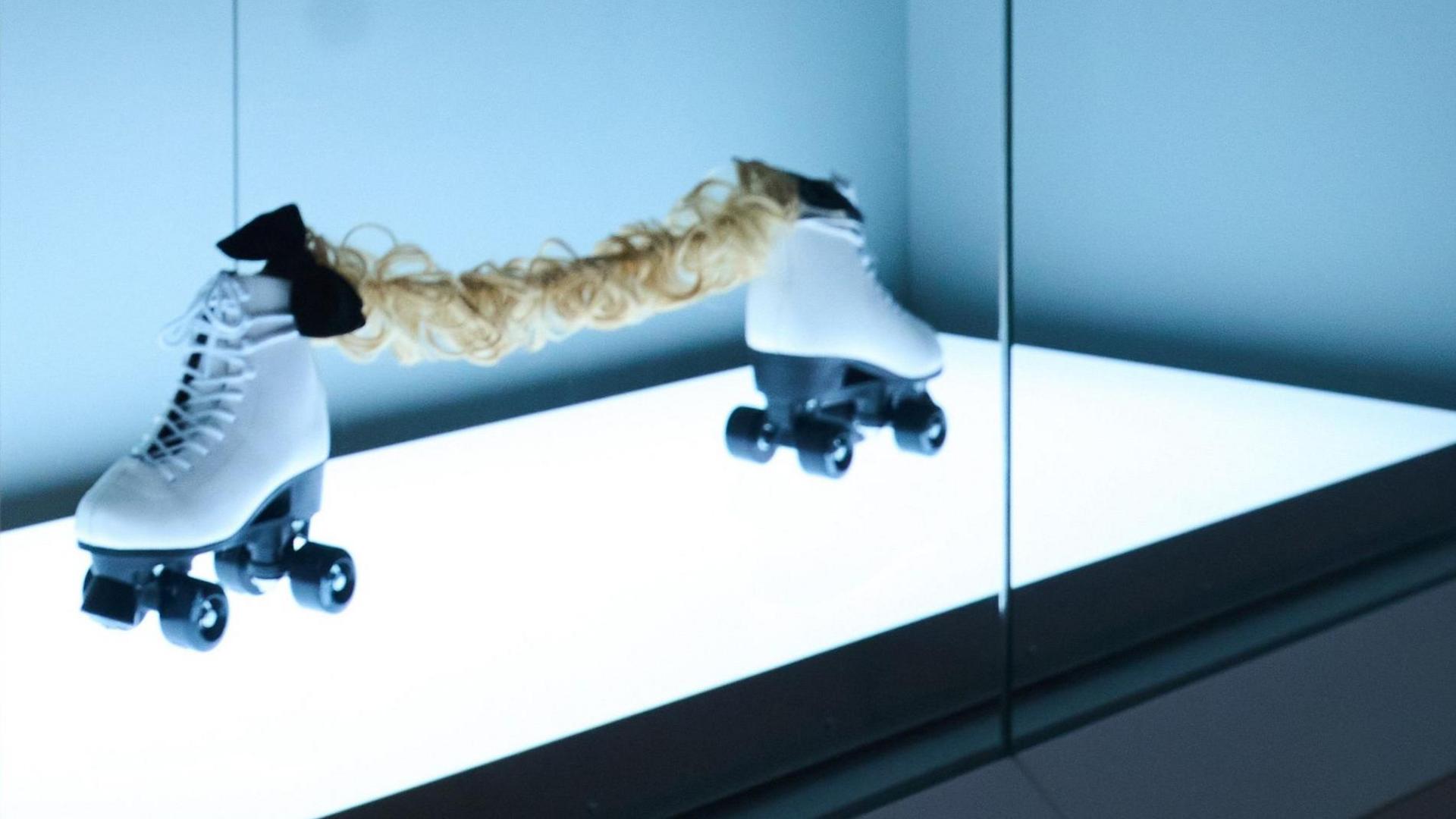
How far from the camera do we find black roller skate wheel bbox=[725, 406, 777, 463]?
89 cm

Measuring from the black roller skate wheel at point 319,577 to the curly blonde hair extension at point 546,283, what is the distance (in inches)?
3.8

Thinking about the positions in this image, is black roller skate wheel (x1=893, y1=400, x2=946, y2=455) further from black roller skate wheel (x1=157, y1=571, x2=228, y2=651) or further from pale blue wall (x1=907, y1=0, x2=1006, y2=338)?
black roller skate wheel (x1=157, y1=571, x2=228, y2=651)

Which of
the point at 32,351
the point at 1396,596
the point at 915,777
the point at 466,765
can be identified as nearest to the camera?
the point at 32,351

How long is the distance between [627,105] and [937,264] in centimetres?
28

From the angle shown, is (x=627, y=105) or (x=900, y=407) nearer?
(x=627, y=105)

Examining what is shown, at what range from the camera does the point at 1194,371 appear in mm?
1192

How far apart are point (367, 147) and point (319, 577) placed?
0.21 metres

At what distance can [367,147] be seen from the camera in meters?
0.62

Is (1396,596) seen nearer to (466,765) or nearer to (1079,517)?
(1079,517)

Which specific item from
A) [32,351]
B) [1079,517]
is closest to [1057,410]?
[1079,517]

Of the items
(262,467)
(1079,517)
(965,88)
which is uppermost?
(965,88)

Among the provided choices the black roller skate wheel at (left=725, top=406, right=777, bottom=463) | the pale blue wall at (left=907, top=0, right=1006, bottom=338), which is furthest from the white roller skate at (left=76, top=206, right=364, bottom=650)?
the pale blue wall at (left=907, top=0, right=1006, bottom=338)

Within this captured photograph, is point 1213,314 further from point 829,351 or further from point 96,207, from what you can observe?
point 96,207

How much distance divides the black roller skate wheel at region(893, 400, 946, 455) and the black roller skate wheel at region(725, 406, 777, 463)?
5.0 inches
